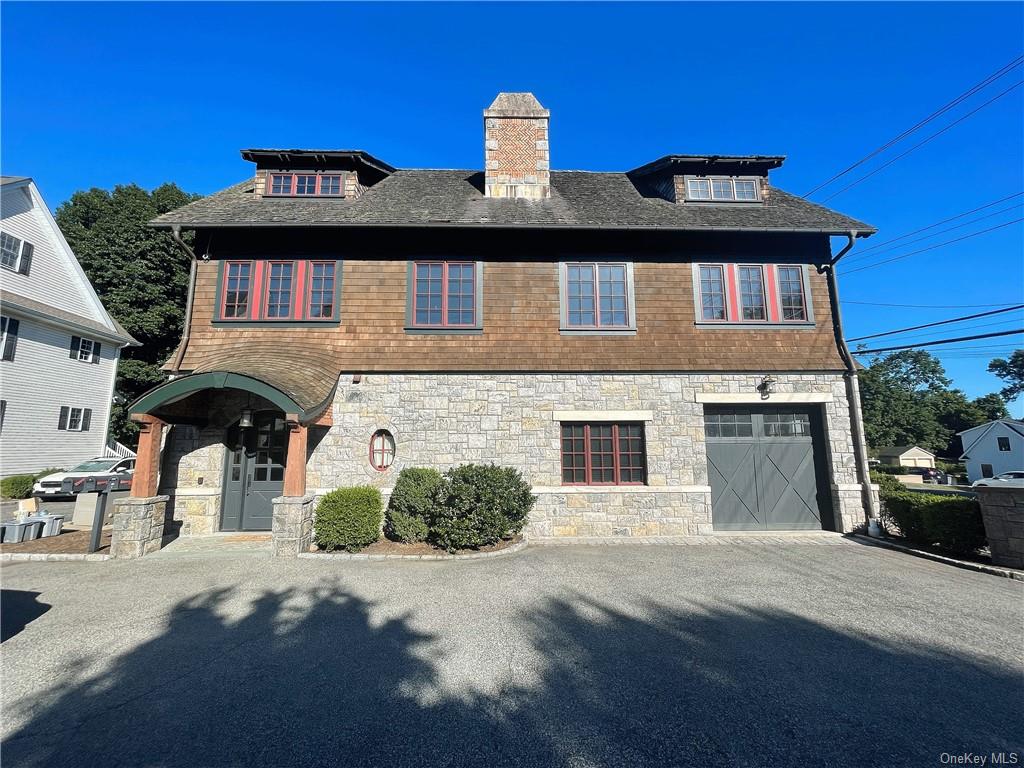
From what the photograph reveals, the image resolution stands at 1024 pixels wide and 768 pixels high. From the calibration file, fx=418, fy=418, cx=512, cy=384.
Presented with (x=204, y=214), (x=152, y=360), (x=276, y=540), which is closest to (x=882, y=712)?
(x=276, y=540)

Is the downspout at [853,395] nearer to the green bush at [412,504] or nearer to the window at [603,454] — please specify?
the window at [603,454]

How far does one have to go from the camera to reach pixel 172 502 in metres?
9.51

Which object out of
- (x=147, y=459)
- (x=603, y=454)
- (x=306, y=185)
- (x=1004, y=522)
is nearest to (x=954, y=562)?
(x=1004, y=522)

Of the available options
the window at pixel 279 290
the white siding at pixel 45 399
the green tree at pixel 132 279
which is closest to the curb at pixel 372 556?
the window at pixel 279 290

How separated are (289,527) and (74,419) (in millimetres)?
19545

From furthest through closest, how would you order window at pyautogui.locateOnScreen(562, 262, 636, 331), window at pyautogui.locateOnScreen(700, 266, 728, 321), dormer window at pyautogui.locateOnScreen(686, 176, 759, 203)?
dormer window at pyautogui.locateOnScreen(686, 176, 759, 203) → window at pyautogui.locateOnScreen(700, 266, 728, 321) → window at pyautogui.locateOnScreen(562, 262, 636, 331)

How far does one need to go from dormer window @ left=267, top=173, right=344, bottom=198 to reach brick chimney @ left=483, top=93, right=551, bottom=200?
4183 millimetres

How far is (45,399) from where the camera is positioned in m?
17.7

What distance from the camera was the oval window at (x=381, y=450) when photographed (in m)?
9.57

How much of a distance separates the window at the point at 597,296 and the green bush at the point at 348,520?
5979mm

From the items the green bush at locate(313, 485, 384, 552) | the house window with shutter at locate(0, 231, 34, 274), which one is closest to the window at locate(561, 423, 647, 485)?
the green bush at locate(313, 485, 384, 552)

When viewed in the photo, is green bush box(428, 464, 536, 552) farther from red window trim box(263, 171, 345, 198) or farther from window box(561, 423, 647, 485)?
red window trim box(263, 171, 345, 198)

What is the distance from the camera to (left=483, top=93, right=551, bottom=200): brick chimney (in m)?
11.8

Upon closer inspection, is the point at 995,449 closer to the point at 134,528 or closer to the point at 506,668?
the point at 506,668
